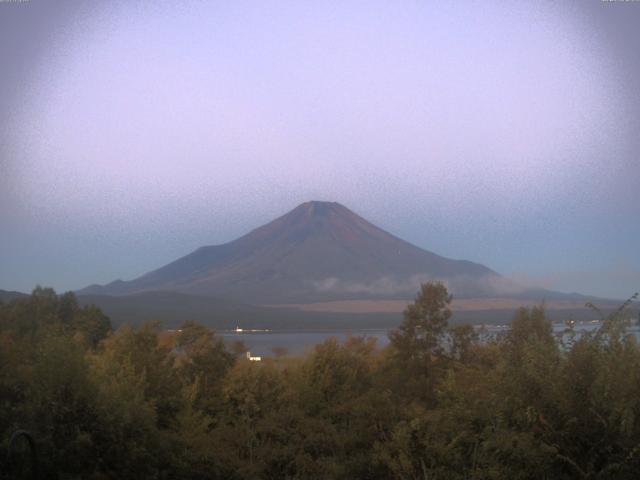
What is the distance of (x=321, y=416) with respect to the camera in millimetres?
17031

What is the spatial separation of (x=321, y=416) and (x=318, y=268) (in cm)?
10197

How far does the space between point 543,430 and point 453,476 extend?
1303 millimetres

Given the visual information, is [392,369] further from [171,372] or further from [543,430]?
[543,430]

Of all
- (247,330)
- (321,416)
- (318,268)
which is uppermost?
(318,268)

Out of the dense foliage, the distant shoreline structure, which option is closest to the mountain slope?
the distant shoreline structure

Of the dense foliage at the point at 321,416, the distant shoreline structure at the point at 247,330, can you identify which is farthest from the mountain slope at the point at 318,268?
the dense foliage at the point at 321,416

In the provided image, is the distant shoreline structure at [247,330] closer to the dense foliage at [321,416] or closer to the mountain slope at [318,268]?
the mountain slope at [318,268]

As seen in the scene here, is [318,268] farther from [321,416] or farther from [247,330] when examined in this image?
[321,416]

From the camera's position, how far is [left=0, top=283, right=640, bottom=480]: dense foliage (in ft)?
26.1

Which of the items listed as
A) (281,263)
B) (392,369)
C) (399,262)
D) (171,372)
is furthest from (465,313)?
(171,372)

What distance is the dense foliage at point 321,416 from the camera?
7961mm

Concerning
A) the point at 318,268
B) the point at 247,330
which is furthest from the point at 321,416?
the point at 318,268

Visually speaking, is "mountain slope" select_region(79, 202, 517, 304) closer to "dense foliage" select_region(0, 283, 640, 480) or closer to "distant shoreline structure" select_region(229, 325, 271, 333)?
"distant shoreline structure" select_region(229, 325, 271, 333)

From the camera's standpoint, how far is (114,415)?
34.1ft
